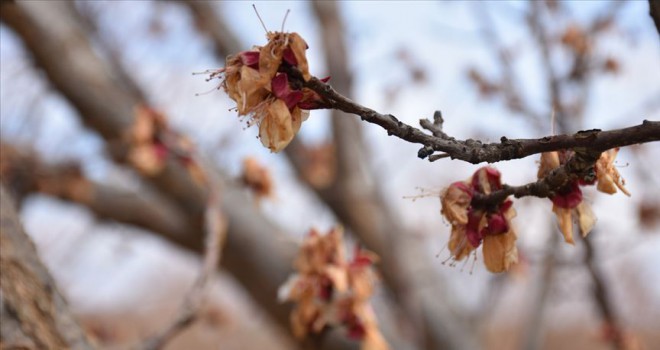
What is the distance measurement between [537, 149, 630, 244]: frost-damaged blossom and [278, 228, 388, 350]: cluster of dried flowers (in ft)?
1.54

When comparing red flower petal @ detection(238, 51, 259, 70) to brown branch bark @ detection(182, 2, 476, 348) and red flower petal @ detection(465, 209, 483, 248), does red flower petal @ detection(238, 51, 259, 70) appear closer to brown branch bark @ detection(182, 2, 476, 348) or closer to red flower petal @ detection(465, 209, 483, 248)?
red flower petal @ detection(465, 209, 483, 248)

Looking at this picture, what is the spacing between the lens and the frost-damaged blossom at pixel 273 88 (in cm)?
59

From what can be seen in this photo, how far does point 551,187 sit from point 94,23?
3.41 metres

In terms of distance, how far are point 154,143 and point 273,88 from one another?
129 centimetres

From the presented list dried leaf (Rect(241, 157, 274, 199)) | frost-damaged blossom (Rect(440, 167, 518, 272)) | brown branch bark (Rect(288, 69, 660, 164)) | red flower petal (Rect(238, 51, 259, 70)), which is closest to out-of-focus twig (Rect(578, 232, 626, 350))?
dried leaf (Rect(241, 157, 274, 199))

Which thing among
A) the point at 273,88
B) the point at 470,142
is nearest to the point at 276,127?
the point at 273,88

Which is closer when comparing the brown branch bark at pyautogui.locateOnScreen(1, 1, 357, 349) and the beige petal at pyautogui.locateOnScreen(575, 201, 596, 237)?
the beige petal at pyautogui.locateOnScreen(575, 201, 596, 237)

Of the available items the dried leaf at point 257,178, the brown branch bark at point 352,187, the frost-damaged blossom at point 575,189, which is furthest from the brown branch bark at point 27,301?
the brown branch bark at point 352,187

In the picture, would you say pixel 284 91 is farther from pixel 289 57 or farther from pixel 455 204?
pixel 455 204

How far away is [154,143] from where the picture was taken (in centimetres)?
181

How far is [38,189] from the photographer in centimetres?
254

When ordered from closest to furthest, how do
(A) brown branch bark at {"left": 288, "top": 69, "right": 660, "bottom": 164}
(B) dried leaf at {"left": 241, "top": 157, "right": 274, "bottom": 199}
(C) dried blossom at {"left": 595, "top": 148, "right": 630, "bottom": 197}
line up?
(A) brown branch bark at {"left": 288, "top": 69, "right": 660, "bottom": 164}, (C) dried blossom at {"left": 595, "top": 148, "right": 630, "bottom": 197}, (B) dried leaf at {"left": 241, "top": 157, "right": 274, "bottom": 199}

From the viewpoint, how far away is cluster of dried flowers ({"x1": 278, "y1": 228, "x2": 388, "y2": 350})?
1.12 m

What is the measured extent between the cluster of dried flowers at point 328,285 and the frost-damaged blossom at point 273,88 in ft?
1.72
